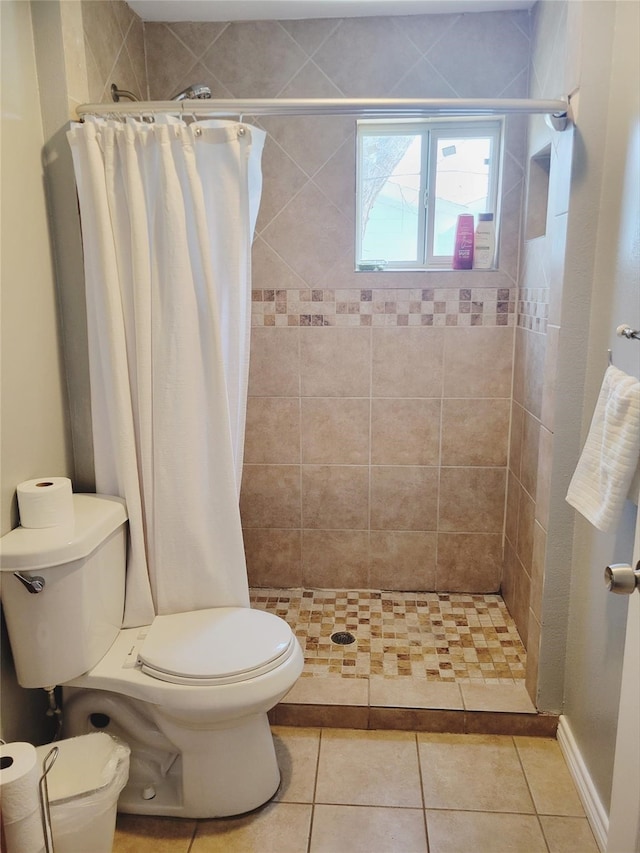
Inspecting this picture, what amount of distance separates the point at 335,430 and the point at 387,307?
22.0 inches

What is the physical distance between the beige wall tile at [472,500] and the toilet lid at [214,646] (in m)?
1.16

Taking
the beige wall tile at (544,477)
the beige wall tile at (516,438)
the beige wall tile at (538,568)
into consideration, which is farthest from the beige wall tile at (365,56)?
the beige wall tile at (538,568)

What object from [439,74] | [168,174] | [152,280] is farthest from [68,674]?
[439,74]

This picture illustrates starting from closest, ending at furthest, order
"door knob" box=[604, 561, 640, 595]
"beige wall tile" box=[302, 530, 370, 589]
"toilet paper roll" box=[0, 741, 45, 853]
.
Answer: "door knob" box=[604, 561, 640, 595] < "toilet paper roll" box=[0, 741, 45, 853] < "beige wall tile" box=[302, 530, 370, 589]

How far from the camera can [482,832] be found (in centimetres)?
174

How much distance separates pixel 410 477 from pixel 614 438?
4.73 ft

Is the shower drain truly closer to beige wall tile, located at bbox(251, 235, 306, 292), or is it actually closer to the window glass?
beige wall tile, located at bbox(251, 235, 306, 292)

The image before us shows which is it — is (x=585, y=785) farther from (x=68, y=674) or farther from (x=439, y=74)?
(x=439, y=74)

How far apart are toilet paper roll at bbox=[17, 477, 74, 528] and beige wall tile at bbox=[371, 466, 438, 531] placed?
1.42m

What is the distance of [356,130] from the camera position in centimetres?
255

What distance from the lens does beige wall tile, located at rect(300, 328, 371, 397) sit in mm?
2693

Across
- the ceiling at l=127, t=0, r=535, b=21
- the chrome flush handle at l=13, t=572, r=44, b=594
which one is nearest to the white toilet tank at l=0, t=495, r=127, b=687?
the chrome flush handle at l=13, t=572, r=44, b=594

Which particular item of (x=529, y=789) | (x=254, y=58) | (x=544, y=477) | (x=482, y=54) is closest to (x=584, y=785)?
(x=529, y=789)

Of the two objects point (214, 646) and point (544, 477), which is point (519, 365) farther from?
point (214, 646)
